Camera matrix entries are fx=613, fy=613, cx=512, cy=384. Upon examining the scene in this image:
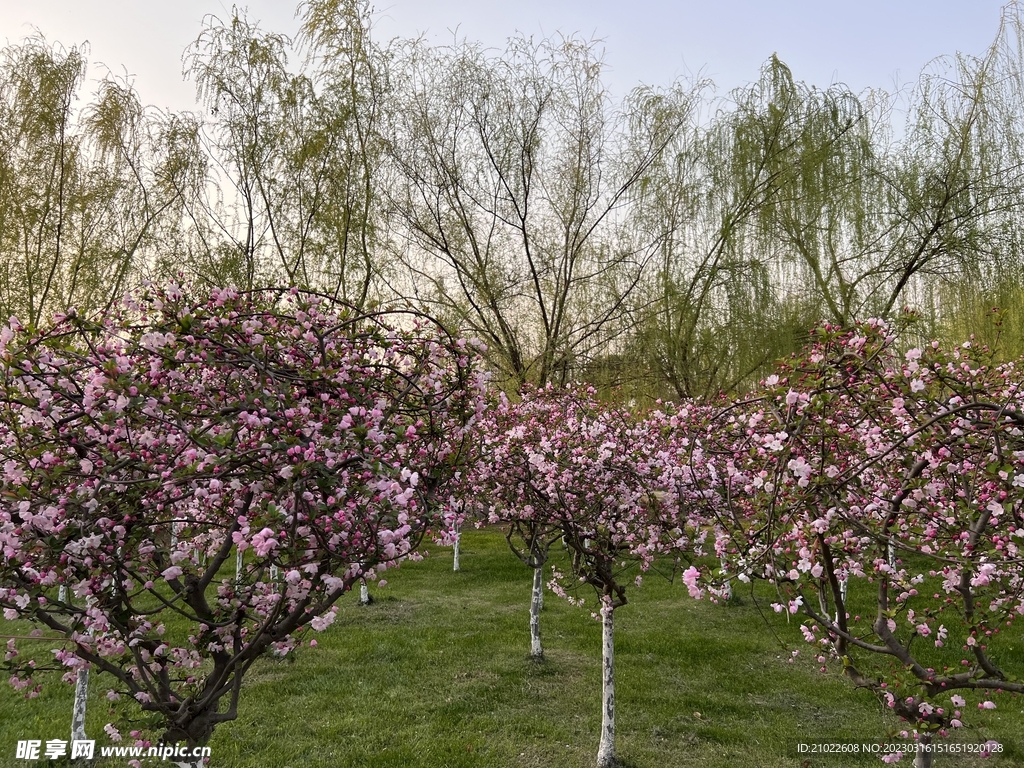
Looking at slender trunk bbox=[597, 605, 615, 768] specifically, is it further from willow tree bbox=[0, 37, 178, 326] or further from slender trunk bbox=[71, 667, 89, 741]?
willow tree bbox=[0, 37, 178, 326]

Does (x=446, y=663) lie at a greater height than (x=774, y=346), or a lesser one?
lesser

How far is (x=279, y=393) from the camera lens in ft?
9.45

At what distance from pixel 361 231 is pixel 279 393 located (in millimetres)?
9187

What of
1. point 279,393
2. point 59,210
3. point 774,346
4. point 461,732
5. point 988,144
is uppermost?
point 988,144

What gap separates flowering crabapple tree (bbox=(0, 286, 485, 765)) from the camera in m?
2.53

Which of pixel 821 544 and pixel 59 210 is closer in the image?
pixel 821 544

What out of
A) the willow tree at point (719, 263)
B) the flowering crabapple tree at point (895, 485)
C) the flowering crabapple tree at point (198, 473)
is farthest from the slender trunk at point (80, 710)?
the willow tree at point (719, 263)

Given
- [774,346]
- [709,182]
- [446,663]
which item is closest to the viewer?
[446,663]

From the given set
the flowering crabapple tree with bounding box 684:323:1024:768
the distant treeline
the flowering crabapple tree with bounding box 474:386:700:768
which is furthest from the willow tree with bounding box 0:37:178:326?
the flowering crabapple tree with bounding box 684:323:1024:768

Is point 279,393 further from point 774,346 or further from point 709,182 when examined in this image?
point 709,182

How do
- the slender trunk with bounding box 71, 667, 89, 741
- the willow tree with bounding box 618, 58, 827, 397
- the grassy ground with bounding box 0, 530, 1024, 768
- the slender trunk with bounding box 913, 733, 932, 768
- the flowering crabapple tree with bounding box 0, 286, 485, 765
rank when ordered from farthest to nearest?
the willow tree with bounding box 618, 58, 827, 397 < the grassy ground with bounding box 0, 530, 1024, 768 < the slender trunk with bounding box 71, 667, 89, 741 < the slender trunk with bounding box 913, 733, 932, 768 < the flowering crabapple tree with bounding box 0, 286, 485, 765

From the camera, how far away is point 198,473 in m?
2.43

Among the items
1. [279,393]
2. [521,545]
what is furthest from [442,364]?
[521,545]

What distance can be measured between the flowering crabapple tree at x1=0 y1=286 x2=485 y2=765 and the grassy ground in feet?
10.9
